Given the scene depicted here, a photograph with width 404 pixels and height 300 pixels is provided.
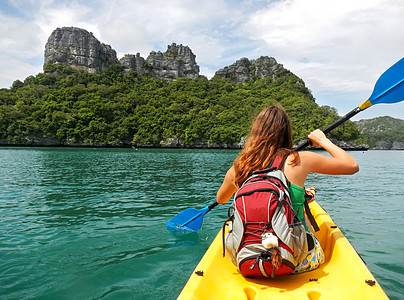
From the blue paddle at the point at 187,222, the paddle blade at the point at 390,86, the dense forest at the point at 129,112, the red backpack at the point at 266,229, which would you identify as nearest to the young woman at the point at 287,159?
the red backpack at the point at 266,229

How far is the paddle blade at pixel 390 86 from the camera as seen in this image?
392 centimetres

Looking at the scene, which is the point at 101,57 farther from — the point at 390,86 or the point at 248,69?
the point at 390,86

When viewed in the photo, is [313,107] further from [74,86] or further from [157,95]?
[74,86]

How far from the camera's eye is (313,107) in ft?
324

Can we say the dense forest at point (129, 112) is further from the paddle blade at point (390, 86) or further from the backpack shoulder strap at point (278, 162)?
the backpack shoulder strap at point (278, 162)

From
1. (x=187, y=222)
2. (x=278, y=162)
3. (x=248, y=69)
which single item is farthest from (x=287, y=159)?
(x=248, y=69)

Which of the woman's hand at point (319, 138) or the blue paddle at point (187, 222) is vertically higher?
the woman's hand at point (319, 138)

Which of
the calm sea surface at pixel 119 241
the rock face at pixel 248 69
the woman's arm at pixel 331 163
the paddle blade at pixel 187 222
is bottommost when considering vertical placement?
the calm sea surface at pixel 119 241

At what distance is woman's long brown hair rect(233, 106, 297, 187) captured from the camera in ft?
8.06

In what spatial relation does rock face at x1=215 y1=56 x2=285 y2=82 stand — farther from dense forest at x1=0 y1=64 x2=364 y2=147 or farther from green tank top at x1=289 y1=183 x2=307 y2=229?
green tank top at x1=289 y1=183 x2=307 y2=229

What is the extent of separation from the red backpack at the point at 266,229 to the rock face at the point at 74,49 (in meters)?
131

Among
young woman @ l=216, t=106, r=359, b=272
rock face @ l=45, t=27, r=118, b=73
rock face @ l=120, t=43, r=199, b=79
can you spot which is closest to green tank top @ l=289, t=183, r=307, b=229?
young woman @ l=216, t=106, r=359, b=272

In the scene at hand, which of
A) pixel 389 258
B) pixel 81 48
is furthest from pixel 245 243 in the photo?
Result: pixel 81 48

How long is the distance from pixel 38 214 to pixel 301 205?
23.9 ft
